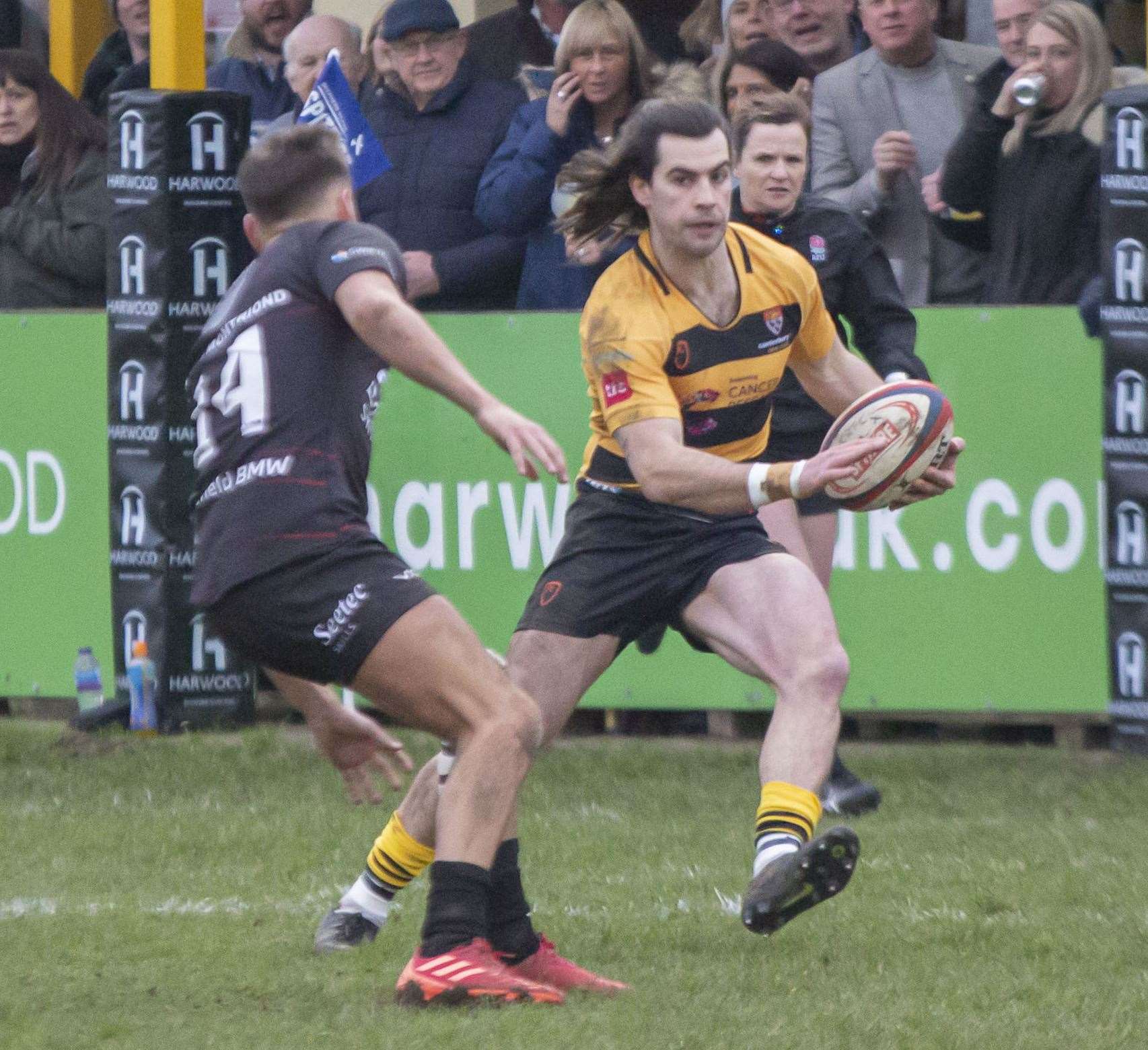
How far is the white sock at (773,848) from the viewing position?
17.5 feet

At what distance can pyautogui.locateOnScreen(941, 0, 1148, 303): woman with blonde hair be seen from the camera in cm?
859

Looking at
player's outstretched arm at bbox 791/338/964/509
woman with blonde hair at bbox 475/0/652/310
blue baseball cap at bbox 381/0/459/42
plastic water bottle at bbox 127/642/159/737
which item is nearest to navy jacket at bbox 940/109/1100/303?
woman with blonde hair at bbox 475/0/652/310

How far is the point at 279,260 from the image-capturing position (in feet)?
17.1

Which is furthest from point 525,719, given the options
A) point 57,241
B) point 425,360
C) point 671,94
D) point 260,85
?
point 260,85

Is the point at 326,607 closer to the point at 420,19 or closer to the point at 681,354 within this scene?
the point at 681,354

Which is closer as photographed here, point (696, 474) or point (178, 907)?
point (696, 474)

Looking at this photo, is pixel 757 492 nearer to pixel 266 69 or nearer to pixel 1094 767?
pixel 1094 767

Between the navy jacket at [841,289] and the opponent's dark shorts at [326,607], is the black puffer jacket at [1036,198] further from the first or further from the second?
the opponent's dark shorts at [326,607]

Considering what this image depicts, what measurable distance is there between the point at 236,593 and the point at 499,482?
4.45m

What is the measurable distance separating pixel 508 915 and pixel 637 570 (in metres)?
1.02

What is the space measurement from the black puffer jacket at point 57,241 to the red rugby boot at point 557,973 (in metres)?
5.77

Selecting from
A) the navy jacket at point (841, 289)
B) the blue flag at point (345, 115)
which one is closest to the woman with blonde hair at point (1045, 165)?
the navy jacket at point (841, 289)

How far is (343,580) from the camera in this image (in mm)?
5074

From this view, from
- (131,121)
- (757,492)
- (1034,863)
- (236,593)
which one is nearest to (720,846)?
(1034,863)
